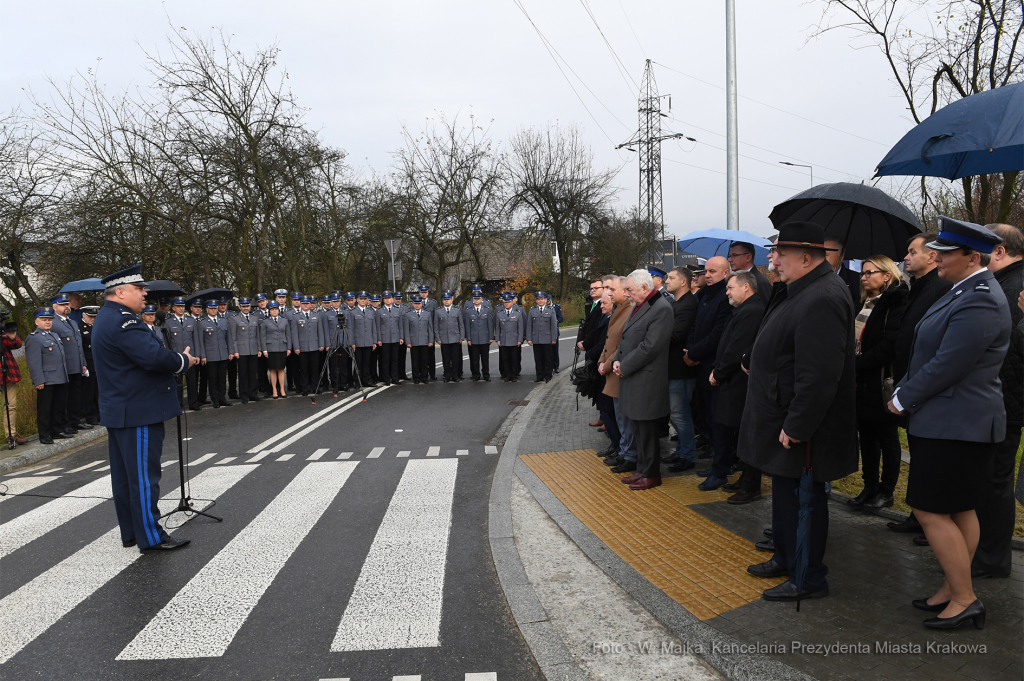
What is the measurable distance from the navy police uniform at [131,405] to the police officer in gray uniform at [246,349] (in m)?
8.35

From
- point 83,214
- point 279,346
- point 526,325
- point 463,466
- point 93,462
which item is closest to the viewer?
point 463,466

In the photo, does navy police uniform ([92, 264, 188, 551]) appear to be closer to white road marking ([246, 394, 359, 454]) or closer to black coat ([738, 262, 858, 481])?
white road marking ([246, 394, 359, 454])

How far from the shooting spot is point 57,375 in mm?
9602

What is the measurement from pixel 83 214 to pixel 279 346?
8441 mm

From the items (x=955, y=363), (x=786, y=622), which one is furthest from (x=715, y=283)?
(x=786, y=622)

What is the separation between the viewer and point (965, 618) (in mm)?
3477

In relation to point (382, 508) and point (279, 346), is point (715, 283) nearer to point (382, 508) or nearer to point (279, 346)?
point (382, 508)

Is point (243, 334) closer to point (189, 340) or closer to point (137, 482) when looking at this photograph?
point (189, 340)

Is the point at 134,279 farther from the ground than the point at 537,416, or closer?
farther from the ground

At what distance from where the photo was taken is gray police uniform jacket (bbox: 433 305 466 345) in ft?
51.0

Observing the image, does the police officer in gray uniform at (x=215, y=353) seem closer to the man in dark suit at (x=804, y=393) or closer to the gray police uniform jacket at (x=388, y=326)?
the gray police uniform jacket at (x=388, y=326)

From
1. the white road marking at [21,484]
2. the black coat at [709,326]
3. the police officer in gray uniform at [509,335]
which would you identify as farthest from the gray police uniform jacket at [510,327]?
the white road marking at [21,484]

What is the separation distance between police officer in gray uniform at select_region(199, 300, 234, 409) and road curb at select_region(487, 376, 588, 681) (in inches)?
318

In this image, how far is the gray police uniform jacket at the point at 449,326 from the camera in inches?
611
